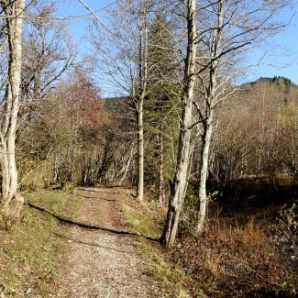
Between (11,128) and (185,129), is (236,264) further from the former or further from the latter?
(11,128)

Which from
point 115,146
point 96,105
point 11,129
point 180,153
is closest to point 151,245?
point 180,153

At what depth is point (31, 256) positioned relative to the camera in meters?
6.73

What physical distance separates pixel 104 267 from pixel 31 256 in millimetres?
1407

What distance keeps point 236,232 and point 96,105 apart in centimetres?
2157

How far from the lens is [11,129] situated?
927 cm

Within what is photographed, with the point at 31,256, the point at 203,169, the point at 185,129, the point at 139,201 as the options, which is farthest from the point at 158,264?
the point at 139,201

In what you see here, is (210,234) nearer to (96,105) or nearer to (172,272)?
(172,272)

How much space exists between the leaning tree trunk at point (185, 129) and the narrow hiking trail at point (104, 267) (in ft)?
3.77

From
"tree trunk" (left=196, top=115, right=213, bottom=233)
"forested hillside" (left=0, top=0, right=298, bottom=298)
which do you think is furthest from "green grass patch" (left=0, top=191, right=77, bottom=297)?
"tree trunk" (left=196, top=115, right=213, bottom=233)

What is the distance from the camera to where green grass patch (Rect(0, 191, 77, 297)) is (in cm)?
554

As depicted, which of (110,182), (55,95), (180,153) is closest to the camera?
(180,153)

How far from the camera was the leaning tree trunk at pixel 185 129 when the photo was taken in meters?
8.21

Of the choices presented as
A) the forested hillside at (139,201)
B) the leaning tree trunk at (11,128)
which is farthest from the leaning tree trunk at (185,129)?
the leaning tree trunk at (11,128)

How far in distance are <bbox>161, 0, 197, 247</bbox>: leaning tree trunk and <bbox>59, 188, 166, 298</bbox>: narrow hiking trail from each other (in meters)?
1.15
